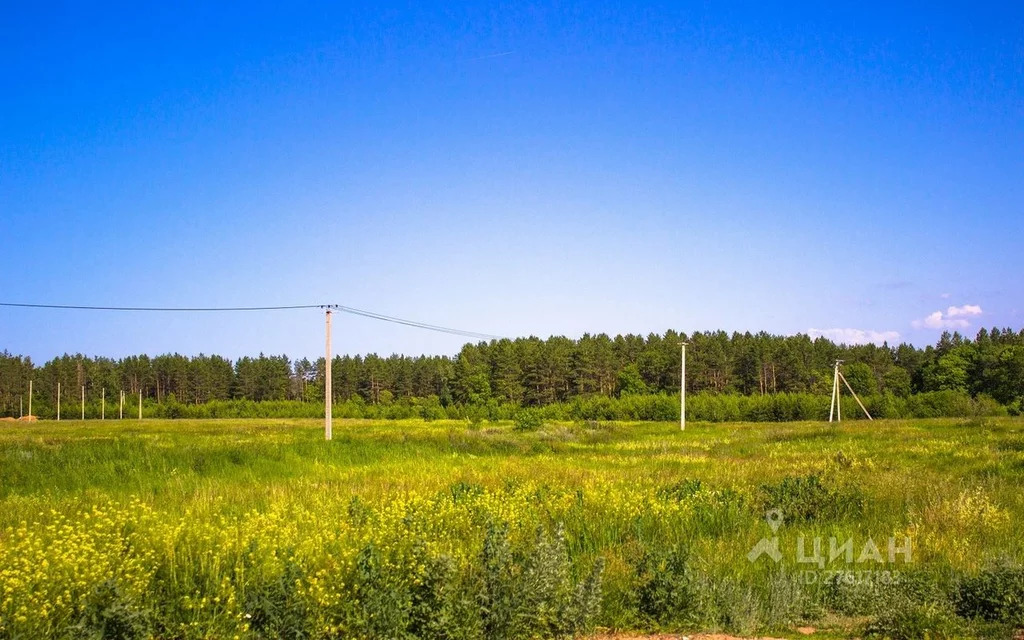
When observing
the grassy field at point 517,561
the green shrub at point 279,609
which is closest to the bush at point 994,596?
the grassy field at point 517,561

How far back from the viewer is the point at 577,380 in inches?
4695

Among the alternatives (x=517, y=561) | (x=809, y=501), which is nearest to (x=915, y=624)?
(x=517, y=561)

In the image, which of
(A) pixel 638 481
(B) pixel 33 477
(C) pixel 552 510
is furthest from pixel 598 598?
(B) pixel 33 477

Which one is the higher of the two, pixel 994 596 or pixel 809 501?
pixel 994 596

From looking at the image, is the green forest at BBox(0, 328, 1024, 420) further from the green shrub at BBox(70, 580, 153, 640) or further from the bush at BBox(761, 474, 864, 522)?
the green shrub at BBox(70, 580, 153, 640)

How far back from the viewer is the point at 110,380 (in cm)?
14600

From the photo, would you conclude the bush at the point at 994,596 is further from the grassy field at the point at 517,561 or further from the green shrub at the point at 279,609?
the green shrub at the point at 279,609

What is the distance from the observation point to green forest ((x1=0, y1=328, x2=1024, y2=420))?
300 ft

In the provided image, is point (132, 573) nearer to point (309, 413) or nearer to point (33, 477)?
point (33, 477)

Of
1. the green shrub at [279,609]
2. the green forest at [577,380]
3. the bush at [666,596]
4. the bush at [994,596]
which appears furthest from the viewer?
the green forest at [577,380]

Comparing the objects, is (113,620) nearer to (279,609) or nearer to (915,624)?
(279,609)

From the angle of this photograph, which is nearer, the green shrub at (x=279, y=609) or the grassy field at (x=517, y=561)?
the green shrub at (x=279, y=609)

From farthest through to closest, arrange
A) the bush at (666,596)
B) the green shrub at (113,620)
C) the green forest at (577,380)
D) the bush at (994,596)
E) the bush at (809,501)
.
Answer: the green forest at (577,380) < the bush at (809,501) < the bush at (666,596) < the bush at (994,596) < the green shrub at (113,620)

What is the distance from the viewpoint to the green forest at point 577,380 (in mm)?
91500
